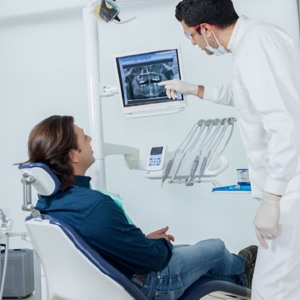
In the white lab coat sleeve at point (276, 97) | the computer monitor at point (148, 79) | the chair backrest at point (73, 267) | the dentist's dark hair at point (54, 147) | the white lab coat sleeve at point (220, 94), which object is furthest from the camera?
the computer monitor at point (148, 79)

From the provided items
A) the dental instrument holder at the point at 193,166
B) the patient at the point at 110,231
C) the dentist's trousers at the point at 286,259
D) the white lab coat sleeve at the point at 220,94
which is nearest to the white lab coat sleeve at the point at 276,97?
the dentist's trousers at the point at 286,259

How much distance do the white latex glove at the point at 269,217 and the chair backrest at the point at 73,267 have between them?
1.63 feet

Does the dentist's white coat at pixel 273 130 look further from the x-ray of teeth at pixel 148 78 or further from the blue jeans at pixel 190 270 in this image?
the x-ray of teeth at pixel 148 78

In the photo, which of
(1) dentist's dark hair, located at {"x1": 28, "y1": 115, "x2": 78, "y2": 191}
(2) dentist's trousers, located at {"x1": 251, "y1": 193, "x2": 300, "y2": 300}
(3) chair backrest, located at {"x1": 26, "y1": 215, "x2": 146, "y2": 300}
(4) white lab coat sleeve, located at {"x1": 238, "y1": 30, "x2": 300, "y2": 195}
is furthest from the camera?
(1) dentist's dark hair, located at {"x1": 28, "y1": 115, "x2": 78, "y2": 191}

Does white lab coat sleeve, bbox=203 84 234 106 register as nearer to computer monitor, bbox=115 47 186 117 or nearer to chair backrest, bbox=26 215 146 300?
computer monitor, bbox=115 47 186 117

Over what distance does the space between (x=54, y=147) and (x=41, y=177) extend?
0.16 meters

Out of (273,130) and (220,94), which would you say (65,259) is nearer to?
(273,130)

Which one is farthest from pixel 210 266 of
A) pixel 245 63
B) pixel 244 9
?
pixel 244 9

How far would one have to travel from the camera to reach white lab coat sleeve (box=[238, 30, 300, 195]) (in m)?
1.35

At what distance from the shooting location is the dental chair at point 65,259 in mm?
1581

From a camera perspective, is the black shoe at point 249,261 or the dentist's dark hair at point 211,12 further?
the black shoe at point 249,261

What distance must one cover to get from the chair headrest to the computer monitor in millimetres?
801

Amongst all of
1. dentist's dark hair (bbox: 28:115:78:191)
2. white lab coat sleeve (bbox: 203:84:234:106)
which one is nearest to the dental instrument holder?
white lab coat sleeve (bbox: 203:84:234:106)

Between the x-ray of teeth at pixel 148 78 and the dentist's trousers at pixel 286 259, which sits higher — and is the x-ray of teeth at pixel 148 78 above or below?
above
